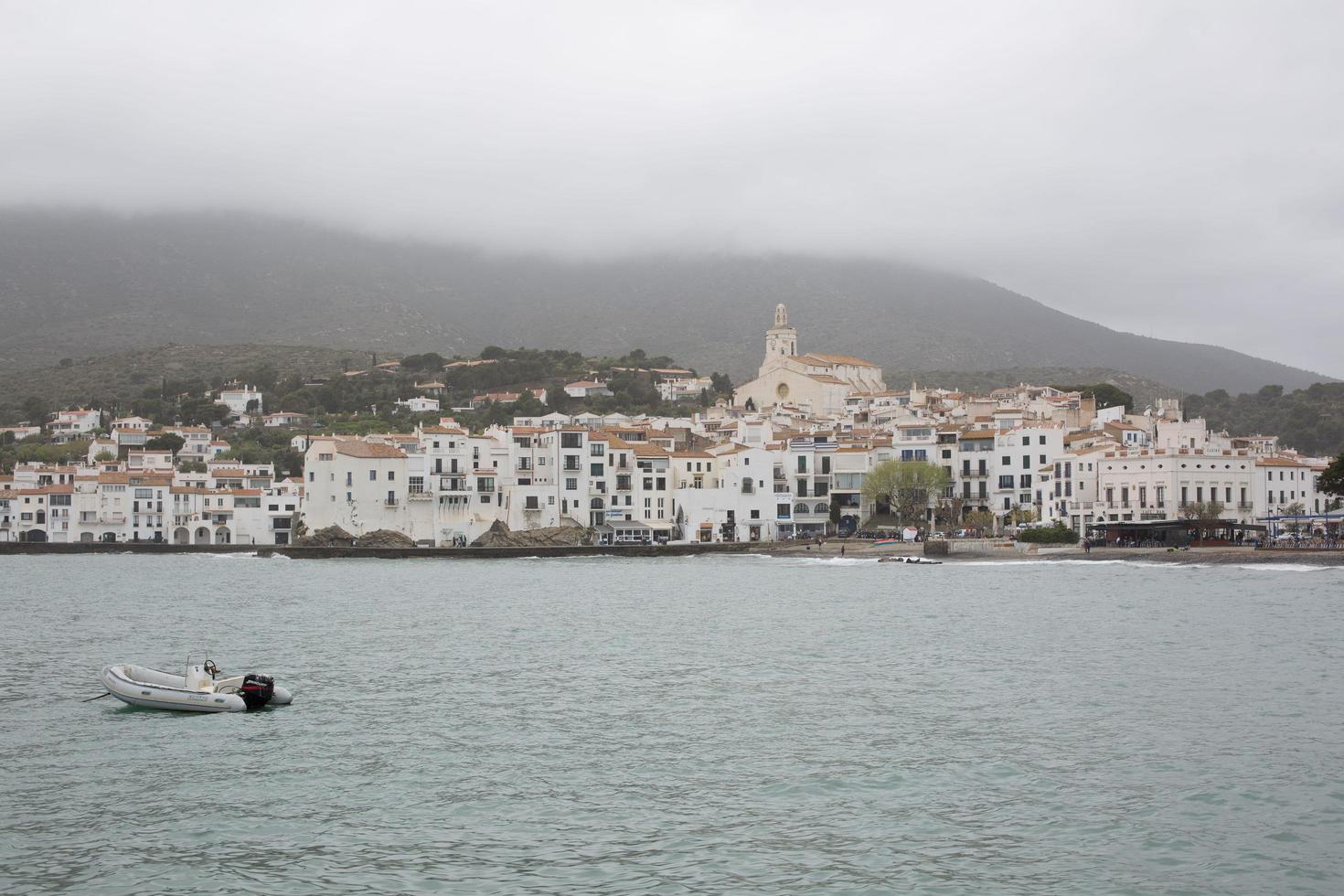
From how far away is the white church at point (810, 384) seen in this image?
120m

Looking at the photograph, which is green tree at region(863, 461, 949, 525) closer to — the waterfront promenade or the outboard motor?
the waterfront promenade

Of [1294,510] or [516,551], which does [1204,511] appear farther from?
[516,551]

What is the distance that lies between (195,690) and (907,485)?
6351 cm

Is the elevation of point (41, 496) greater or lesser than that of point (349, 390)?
lesser

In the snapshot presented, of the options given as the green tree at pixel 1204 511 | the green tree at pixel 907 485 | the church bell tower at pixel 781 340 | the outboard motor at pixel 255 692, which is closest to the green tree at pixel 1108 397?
the green tree at pixel 907 485

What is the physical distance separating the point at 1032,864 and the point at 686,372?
419 ft

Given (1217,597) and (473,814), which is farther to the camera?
(1217,597)

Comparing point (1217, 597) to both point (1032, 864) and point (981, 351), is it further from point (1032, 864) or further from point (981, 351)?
point (981, 351)

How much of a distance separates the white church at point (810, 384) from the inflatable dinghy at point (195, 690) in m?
95.7

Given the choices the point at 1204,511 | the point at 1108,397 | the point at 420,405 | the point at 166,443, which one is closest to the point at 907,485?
the point at 1204,511

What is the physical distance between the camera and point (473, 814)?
50.6 feet

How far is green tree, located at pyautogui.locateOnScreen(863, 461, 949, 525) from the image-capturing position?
8269 cm

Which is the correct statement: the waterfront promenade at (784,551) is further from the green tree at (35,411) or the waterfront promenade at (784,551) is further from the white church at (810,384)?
the green tree at (35,411)

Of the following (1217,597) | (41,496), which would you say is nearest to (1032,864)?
(1217,597)
